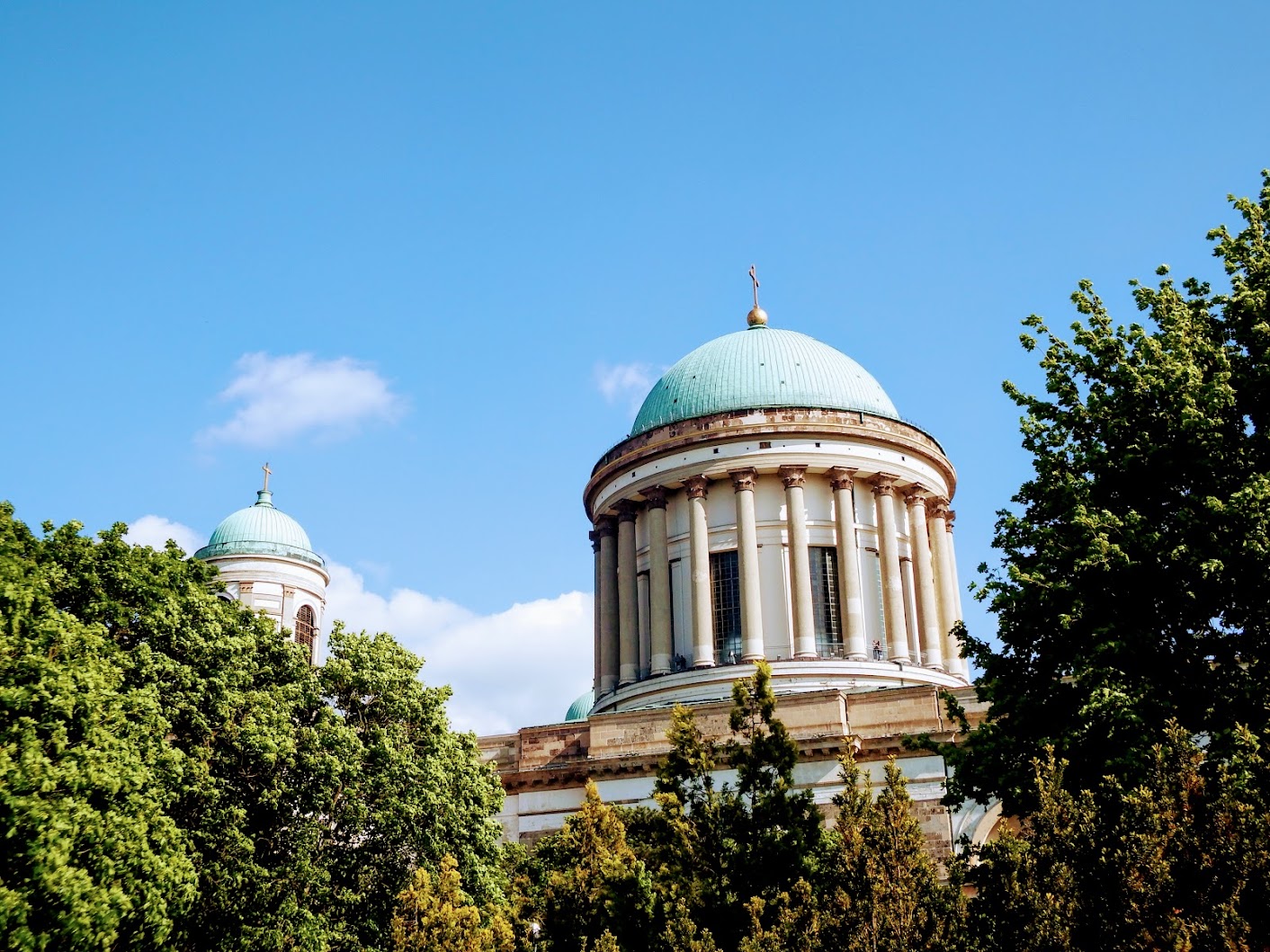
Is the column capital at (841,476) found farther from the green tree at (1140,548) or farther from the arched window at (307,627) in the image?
the arched window at (307,627)

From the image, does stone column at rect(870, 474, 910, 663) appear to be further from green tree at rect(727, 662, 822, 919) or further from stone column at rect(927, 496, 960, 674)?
green tree at rect(727, 662, 822, 919)

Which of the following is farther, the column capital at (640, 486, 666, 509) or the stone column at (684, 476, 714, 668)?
the column capital at (640, 486, 666, 509)

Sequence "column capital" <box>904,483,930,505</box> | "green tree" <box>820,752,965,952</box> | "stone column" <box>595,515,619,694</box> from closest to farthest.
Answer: "green tree" <box>820,752,965,952</box> < "column capital" <box>904,483,930,505</box> < "stone column" <box>595,515,619,694</box>

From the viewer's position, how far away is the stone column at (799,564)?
37.2 meters

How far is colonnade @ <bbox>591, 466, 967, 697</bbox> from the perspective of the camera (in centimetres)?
3784

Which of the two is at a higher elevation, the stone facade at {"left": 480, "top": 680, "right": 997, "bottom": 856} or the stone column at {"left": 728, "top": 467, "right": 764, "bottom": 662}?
the stone column at {"left": 728, "top": 467, "right": 764, "bottom": 662}

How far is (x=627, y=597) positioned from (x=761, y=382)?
7.74 m

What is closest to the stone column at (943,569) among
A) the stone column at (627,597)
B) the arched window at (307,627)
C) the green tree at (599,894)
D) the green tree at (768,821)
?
the stone column at (627,597)

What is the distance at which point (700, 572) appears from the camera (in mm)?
38750

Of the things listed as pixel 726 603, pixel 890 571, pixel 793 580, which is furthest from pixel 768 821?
pixel 890 571

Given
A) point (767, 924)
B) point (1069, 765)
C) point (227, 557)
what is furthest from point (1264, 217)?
point (227, 557)

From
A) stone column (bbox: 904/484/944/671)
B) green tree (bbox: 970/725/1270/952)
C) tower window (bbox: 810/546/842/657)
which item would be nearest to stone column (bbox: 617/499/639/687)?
tower window (bbox: 810/546/842/657)

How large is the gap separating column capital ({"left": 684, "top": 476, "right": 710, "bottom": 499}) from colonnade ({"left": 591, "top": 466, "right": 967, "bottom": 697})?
3 centimetres

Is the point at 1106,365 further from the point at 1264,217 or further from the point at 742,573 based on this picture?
the point at 742,573
